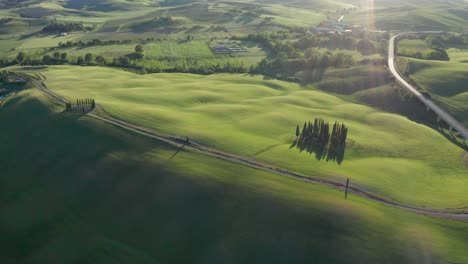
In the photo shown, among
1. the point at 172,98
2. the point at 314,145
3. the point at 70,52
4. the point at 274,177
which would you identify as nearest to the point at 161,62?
the point at 70,52

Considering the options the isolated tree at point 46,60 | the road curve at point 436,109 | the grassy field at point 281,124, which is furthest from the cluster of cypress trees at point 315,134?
the isolated tree at point 46,60

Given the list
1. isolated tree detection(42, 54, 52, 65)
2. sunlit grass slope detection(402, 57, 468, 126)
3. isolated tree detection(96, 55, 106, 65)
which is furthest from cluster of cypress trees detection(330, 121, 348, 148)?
isolated tree detection(42, 54, 52, 65)

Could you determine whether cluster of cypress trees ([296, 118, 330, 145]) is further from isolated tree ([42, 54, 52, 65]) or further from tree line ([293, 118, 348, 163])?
isolated tree ([42, 54, 52, 65])

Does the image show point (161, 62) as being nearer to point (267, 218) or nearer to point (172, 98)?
point (172, 98)

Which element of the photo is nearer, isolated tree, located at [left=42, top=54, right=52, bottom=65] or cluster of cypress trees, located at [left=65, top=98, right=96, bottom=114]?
cluster of cypress trees, located at [left=65, top=98, right=96, bottom=114]

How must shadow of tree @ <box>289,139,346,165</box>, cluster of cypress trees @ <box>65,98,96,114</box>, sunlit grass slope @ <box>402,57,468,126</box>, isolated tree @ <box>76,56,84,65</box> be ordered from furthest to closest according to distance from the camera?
isolated tree @ <box>76,56,84,65</box>, sunlit grass slope @ <box>402,57,468,126</box>, cluster of cypress trees @ <box>65,98,96,114</box>, shadow of tree @ <box>289,139,346,165</box>

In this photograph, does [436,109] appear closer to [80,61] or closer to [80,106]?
[80,106]

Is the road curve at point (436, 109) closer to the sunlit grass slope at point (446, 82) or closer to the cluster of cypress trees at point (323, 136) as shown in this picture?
the sunlit grass slope at point (446, 82)
